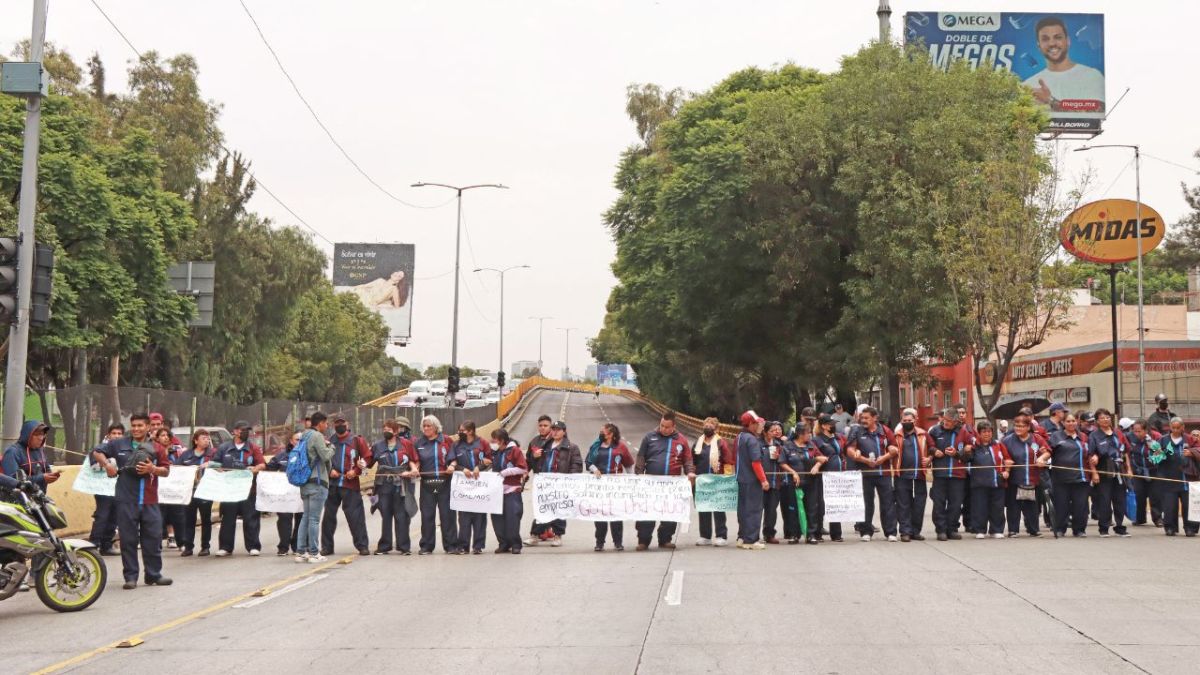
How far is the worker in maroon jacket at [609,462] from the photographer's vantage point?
17.5 metres

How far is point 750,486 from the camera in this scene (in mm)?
17484

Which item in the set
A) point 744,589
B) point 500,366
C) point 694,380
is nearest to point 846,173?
point 694,380

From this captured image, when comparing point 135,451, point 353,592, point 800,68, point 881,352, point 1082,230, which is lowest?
point 353,592

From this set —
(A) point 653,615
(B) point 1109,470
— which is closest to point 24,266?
(A) point 653,615

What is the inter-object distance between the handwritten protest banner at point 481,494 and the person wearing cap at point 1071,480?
787 cm

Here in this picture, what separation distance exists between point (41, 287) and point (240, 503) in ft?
12.6

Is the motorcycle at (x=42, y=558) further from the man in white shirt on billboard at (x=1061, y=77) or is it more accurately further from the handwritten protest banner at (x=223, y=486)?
the man in white shirt on billboard at (x=1061, y=77)

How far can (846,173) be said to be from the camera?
3812 centimetres

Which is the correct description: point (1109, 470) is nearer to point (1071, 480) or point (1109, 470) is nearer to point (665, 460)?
point (1071, 480)

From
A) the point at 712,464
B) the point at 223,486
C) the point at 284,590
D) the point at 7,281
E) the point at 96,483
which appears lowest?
the point at 284,590

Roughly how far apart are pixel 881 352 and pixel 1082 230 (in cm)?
815

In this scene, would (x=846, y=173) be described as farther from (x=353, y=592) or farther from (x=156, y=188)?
(x=353, y=592)

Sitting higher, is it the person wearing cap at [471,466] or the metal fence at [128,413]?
the metal fence at [128,413]

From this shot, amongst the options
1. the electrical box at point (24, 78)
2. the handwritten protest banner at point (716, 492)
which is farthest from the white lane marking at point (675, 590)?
the electrical box at point (24, 78)
